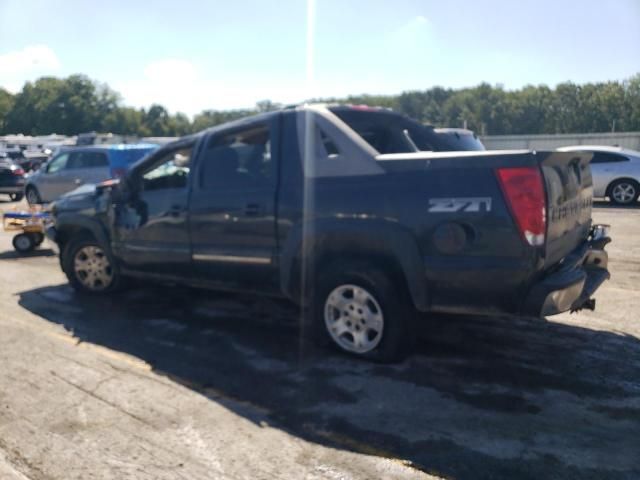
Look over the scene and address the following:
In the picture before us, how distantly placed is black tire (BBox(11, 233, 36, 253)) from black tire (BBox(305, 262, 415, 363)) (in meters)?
7.10

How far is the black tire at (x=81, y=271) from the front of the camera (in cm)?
680

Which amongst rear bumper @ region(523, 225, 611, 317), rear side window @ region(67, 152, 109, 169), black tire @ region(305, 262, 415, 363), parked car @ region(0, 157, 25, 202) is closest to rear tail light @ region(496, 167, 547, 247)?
rear bumper @ region(523, 225, 611, 317)

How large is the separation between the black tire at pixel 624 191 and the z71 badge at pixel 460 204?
41.4 feet

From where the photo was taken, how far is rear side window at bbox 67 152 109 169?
1482cm

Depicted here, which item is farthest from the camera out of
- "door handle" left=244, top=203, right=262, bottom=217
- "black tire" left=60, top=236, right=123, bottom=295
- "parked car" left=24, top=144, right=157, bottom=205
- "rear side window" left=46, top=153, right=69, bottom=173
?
"rear side window" left=46, top=153, right=69, bottom=173

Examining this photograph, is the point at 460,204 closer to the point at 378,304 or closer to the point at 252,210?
the point at 378,304

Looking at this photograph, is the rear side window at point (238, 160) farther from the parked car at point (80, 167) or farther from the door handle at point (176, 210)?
the parked car at point (80, 167)

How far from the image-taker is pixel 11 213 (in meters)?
10.1

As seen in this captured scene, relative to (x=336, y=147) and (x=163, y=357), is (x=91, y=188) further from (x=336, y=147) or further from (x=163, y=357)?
(x=336, y=147)

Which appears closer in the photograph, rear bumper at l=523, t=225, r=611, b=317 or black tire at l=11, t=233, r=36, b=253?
rear bumper at l=523, t=225, r=611, b=317

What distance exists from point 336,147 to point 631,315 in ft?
11.1

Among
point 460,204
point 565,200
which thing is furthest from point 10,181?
point 565,200

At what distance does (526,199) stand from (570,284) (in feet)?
2.23

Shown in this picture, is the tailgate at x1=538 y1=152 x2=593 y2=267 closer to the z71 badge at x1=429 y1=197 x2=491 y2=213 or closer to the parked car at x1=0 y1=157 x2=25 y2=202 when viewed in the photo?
the z71 badge at x1=429 y1=197 x2=491 y2=213
